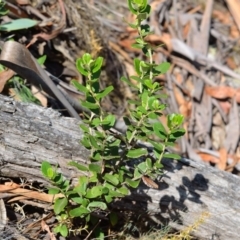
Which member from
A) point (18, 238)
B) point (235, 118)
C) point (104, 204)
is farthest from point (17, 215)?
point (235, 118)

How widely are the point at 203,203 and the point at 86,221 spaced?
550 millimetres

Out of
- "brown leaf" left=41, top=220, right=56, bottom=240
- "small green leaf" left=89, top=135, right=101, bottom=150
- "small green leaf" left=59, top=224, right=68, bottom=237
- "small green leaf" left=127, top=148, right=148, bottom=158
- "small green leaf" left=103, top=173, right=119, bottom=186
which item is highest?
"small green leaf" left=89, top=135, right=101, bottom=150

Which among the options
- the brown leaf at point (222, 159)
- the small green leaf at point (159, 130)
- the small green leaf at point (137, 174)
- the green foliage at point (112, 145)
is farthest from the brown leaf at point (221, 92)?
the small green leaf at point (159, 130)

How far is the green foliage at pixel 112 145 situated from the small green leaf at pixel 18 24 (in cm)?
91

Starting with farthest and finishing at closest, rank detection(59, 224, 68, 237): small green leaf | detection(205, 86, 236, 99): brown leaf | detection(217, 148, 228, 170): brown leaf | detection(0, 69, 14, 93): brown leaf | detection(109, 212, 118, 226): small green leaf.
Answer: detection(205, 86, 236, 99): brown leaf, detection(217, 148, 228, 170): brown leaf, detection(0, 69, 14, 93): brown leaf, detection(109, 212, 118, 226): small green leaf, detection(59, 224, 68, 237): small green leaf

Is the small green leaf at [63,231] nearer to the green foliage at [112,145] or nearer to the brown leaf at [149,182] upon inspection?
the green foliage at [112,145]

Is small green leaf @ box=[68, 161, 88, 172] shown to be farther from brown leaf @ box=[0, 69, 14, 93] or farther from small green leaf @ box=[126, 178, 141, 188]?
brown leaf @ box=[0, 69, 14, 93]

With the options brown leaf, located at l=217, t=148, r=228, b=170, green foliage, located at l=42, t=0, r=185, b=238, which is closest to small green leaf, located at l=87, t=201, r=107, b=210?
green foliage, located at l=42, t=0, r=185, b=238

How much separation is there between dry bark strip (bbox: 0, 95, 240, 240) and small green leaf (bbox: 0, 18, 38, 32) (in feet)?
2.22

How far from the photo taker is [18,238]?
2314 mm

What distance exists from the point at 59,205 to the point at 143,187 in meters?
0.43

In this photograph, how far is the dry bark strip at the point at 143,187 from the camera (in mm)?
2377

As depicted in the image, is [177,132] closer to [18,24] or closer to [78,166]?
[78,166]

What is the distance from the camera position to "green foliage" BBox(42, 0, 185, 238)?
2.12 m
